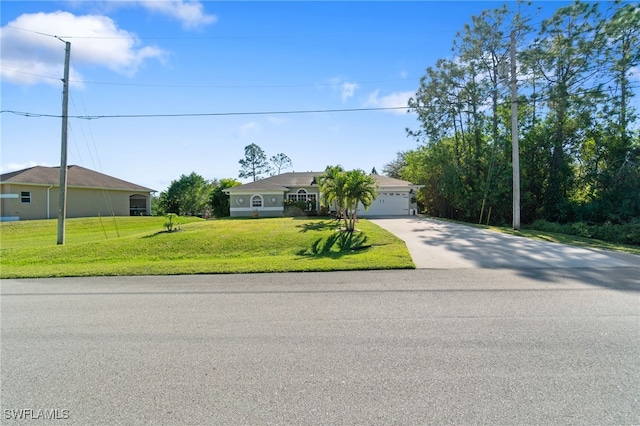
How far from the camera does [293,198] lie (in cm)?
2842

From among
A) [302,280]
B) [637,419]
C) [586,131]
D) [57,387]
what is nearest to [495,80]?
[586,131]

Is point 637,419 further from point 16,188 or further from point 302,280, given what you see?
point 16,188

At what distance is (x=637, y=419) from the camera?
2459 mm

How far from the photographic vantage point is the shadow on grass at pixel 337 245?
1110 centimetres

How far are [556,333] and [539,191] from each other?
22.0 metres

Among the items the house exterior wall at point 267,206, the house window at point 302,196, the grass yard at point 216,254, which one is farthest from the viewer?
the house window at point 302,196

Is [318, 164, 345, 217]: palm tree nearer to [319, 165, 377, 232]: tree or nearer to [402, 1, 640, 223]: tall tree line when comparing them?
[319, 165, 377, 232]: tree

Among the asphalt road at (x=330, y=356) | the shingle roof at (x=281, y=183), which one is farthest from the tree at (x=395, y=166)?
the asphalt road at (x=330, y=356)

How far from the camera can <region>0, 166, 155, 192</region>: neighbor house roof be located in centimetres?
2366

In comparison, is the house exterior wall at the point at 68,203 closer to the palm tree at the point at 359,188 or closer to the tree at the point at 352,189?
the tree at the point at 352,189

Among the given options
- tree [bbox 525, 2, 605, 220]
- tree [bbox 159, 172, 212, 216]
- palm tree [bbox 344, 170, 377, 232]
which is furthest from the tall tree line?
tree [bbox 159, 172, 212, 216]

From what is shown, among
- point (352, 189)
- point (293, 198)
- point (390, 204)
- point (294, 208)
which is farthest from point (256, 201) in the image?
point (352, 189)

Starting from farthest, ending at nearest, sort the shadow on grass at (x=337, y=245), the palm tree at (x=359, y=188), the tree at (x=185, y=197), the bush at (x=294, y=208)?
the tree at (x=185, y=197), the bush at (x=294, y=208), the palm tree at (x=359, y=188), the shadow on grass at (x=337, y=245)

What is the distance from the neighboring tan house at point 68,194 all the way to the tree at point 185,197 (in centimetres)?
365
